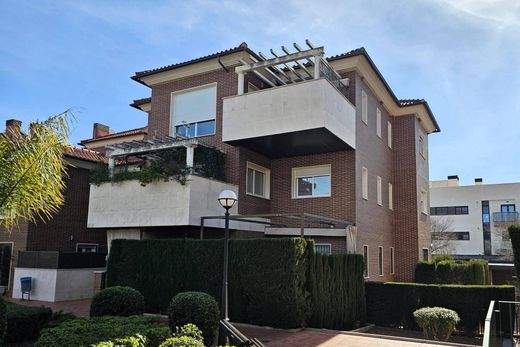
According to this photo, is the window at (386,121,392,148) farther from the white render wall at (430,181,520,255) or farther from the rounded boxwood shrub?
the white render wall at (430,181,520,255)

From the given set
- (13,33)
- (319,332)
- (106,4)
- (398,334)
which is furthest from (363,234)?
(13,33)

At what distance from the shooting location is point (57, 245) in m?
20.0

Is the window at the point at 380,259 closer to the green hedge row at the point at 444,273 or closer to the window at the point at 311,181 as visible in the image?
the green hedge row at the point at 444,273

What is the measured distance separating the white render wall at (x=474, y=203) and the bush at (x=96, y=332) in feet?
170

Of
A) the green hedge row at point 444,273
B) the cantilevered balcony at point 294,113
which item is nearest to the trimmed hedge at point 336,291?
the cantilevered balcony at point 294,113

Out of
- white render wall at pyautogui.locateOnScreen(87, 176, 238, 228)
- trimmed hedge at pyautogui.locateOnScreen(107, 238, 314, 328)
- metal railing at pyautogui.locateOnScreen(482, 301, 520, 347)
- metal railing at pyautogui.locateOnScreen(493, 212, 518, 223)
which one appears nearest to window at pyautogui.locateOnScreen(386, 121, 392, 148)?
white render wall at pyautogui.locateOnScreen(87, 176, 238, 228)

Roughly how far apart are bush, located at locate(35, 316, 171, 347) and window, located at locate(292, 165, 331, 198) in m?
10.3

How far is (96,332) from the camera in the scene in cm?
758

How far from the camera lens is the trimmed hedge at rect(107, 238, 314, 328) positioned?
1196 cm

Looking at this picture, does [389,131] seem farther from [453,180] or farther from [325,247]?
[453,180]

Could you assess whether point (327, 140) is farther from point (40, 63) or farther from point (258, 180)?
point (40, 63)

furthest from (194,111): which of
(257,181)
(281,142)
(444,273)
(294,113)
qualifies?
(444,273)

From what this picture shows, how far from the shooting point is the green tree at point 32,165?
7.73m

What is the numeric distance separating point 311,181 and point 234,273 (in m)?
6.50
